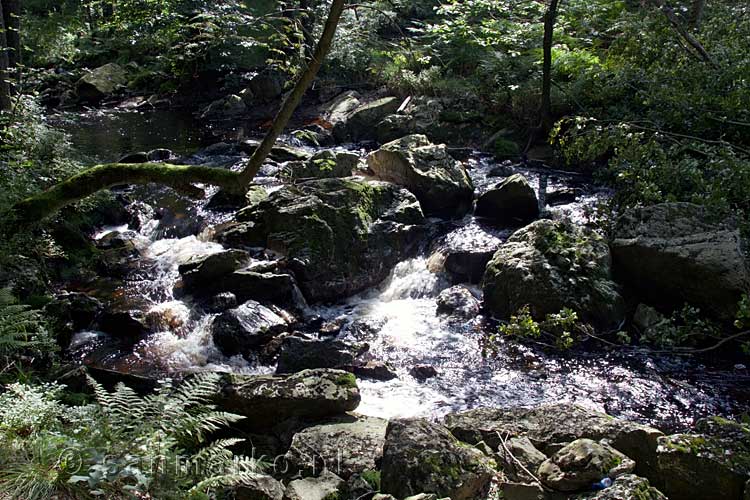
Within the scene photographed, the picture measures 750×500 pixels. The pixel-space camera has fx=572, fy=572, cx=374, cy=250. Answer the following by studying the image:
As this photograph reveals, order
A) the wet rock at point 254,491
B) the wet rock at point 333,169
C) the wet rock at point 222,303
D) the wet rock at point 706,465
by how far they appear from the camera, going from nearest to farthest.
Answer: the wet rock at point 254,491
the wet rock at point 706,465
the wet rock at point 222,303
the wet rock at point 333,169

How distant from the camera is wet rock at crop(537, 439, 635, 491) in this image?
377 centimetres

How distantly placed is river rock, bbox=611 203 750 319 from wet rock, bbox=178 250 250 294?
619 cm

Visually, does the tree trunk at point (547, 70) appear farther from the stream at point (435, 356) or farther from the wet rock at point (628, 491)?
the wet rock at point (628, 491)

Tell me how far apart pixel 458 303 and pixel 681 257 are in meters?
3.24

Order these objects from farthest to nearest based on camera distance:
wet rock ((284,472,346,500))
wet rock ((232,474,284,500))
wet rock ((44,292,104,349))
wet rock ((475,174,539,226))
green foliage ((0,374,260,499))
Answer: wet rock ((475,174,539,226))
wet rock ((44,292,104,349))
wet rock ((284,472,346,500))
wet rock ((232,474,284,500))
green foliage ((0,374,260,499))

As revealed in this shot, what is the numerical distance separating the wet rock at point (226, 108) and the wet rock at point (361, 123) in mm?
5635

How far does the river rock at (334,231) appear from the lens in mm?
9797

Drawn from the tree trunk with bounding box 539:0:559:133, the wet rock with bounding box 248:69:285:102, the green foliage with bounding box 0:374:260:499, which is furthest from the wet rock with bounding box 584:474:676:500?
the wet rock with bounding box 248:69:285:102

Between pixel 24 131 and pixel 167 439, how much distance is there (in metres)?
8.28

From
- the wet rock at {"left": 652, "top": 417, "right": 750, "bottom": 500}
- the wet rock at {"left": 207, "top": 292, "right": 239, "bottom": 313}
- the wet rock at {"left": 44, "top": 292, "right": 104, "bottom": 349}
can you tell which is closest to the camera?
the wet rock at {"left": 652, "top": 417, "right": 750, "bottom": 500}

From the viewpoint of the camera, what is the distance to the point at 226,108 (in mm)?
21062

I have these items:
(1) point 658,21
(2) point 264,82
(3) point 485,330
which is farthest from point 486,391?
(2) point 264,82

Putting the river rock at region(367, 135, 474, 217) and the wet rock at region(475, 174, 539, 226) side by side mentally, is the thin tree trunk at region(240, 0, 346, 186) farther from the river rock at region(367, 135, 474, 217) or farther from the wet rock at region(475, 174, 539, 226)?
the wet rock at region(475, 174, 539, 226)

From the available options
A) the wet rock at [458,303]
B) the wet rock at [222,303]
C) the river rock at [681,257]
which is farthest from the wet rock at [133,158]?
the river rock at [681,257]
